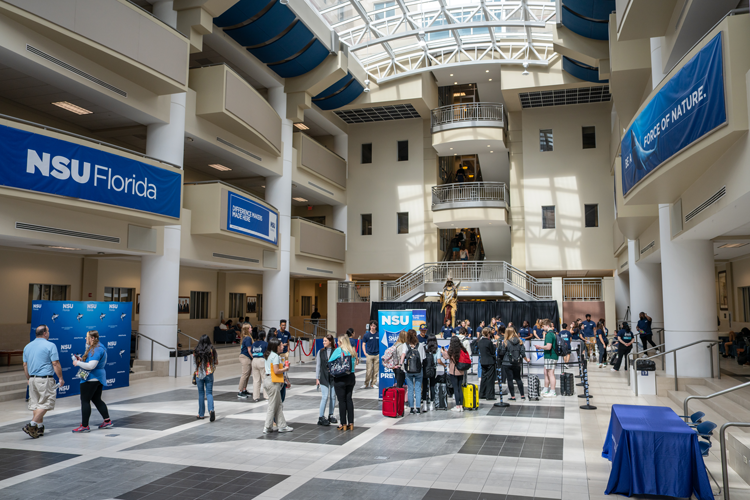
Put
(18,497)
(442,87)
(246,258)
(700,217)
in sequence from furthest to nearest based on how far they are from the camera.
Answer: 1. (442,87)
2. (246,258)
3. (700,217)
4. (18,497)

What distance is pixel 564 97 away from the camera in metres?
30.8

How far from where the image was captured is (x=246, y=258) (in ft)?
79.3

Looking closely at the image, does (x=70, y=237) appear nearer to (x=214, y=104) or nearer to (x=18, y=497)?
(x=214, y=104)

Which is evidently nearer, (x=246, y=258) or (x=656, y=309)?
(x=656, y=309)

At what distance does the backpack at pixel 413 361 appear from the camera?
462 inches

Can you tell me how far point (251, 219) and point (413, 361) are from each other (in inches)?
498

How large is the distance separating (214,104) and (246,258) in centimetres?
686

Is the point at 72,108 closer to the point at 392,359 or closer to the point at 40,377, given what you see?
the point at 40,377

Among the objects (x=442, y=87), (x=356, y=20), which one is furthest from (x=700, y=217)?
(x=442, y=87)

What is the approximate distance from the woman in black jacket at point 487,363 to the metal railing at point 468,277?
53.1ft

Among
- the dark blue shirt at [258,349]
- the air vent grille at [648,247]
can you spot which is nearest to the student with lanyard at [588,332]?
the air vent grille at [648,247]

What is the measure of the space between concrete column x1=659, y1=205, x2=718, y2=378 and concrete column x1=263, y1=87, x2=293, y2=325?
675 inches

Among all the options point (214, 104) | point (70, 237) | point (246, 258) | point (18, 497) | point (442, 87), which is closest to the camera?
point (18, 497)

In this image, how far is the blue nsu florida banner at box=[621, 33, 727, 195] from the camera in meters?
8.44
